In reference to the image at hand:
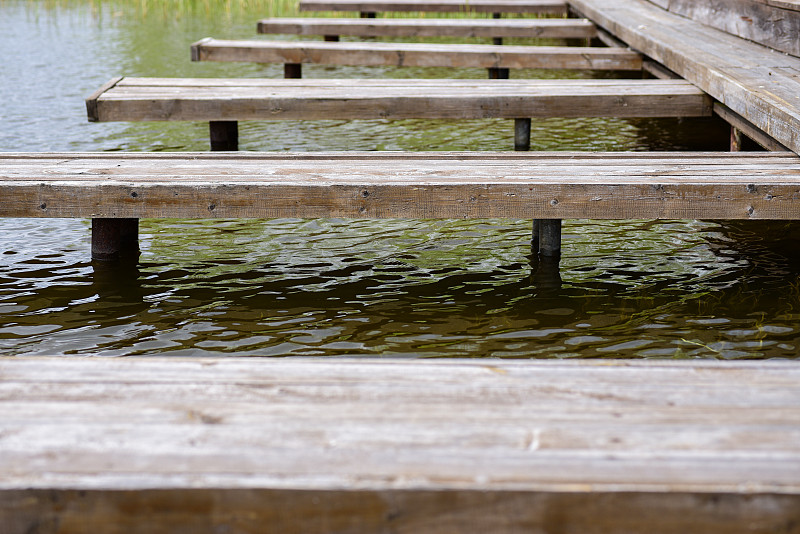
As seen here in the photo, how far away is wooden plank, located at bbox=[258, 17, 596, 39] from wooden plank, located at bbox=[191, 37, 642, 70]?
1.74 metres

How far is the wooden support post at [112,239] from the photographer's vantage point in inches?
171

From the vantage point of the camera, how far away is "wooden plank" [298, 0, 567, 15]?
12.6 meters

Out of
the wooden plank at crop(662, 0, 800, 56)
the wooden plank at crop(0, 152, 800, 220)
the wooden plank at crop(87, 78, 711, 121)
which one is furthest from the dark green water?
the wooden plank at crop(662, 0, 800, 56)

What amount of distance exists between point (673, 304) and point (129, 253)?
2661 mm

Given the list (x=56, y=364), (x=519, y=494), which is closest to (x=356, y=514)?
(x=519, y=494)

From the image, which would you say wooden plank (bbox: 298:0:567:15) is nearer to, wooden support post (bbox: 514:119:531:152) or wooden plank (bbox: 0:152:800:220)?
wooden support post (bbox: 514:119:531:152)

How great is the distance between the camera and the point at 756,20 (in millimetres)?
6590

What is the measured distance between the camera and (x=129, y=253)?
178 inches

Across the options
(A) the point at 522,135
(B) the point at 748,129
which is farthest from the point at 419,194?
(A) the point at 522,135

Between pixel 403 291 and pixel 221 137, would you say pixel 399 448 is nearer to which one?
→ pixel 403 291

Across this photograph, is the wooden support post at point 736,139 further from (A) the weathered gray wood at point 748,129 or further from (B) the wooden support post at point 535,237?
(B) the wooden support post at point 535,237

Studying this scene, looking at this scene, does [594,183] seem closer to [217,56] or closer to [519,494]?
[519,494]

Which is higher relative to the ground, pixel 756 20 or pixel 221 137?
pixel 756 20

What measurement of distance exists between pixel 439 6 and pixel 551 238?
29.8ft
